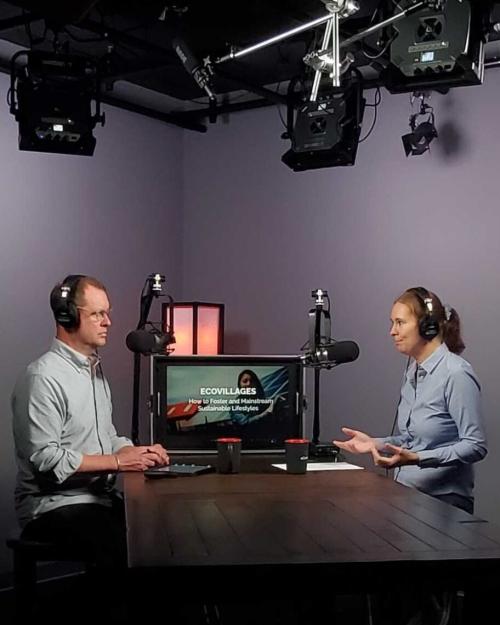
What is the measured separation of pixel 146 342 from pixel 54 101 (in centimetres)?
122

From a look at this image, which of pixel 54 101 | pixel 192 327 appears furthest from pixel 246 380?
pixel 54 101

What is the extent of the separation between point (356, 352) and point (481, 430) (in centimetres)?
77

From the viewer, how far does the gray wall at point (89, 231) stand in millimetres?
4516

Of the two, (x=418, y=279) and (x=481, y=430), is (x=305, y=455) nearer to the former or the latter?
(x=481, y=430)

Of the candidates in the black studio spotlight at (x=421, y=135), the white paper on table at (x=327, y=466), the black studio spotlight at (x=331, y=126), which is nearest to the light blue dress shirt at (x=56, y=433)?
the white paper on table at (x=327, y=466)

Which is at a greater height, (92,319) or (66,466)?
(92,319)

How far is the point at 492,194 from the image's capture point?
4477 millimetres

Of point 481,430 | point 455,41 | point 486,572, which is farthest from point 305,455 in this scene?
point 455,41

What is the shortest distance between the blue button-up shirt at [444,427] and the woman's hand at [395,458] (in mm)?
58

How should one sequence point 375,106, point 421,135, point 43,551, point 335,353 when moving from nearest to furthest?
point 43,551
point 335,353
point 421,135
point 375,106

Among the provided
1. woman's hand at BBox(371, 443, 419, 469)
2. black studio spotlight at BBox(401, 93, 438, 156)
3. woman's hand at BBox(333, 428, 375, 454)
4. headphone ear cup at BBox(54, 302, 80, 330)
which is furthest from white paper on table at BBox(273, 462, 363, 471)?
black studio spotlight at BBox(401, 93, 438, 156)

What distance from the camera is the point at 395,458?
303cm

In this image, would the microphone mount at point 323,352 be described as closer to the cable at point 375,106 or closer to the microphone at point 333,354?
the microphone at point 333,354

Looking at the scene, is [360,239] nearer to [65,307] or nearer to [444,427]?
[444,427]
